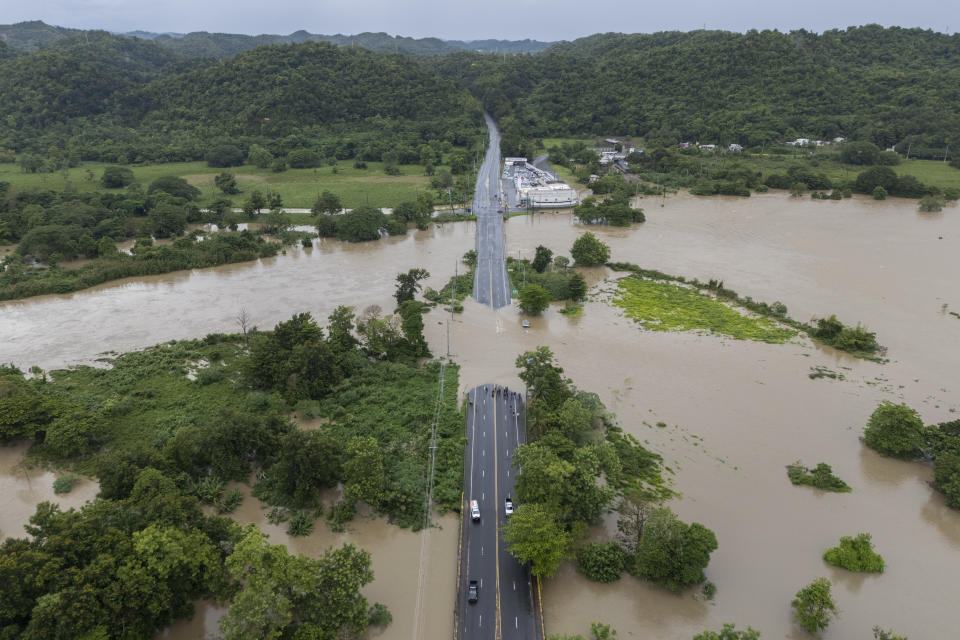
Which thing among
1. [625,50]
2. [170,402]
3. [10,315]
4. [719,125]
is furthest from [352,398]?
[625,50]

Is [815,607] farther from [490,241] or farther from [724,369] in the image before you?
[490,241]

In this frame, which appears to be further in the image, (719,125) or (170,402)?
(719,125)

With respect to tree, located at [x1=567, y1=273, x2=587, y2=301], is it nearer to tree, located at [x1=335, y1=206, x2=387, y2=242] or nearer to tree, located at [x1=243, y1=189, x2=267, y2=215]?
tree, located at [x1=335, y1=206, x2=387, y2=242]

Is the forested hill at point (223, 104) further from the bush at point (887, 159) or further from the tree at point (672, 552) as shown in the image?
the tree at point (672, 552)

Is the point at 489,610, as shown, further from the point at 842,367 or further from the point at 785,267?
the point at 785,267

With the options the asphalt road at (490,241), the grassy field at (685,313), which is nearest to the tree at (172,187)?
the asphalt road at (490,241)
